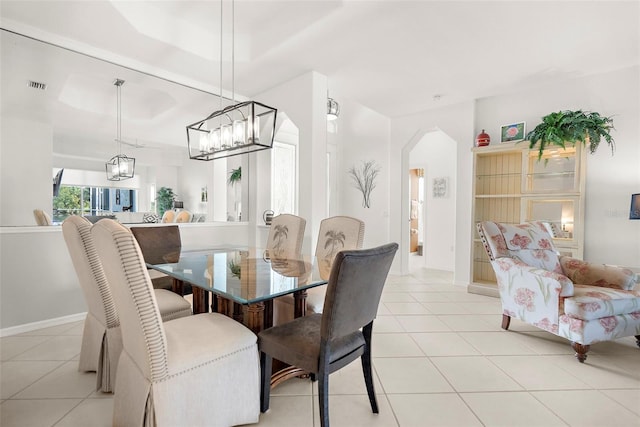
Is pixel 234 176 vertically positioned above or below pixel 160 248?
above

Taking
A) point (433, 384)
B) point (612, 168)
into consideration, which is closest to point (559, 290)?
point (433, 384)

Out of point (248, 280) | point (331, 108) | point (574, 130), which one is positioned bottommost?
→ point (248, 280)

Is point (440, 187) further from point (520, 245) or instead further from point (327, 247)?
point (327, 247)

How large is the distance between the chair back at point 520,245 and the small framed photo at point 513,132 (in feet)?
5.23

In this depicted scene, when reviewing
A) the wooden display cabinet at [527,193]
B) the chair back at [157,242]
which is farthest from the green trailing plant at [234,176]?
the wooden display cabinet at [527,193]

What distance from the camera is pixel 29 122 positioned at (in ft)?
8.90

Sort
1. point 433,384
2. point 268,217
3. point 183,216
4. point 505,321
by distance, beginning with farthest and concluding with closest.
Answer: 1. point 268,217
2. point 183,216
3. point 505,321
4. point 433,384

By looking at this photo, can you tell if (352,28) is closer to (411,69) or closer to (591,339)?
(411,69)

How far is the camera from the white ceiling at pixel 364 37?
8.13 feet

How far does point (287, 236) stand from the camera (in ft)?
9.85

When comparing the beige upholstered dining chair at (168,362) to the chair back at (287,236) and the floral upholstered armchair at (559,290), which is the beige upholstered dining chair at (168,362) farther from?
the floral upholstered armchair at (559,290)

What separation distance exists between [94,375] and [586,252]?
4.88 m

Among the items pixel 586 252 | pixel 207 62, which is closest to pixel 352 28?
pixel 207 62

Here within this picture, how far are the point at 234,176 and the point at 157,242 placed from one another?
171cm
